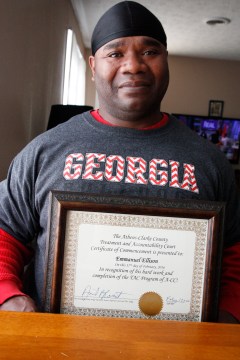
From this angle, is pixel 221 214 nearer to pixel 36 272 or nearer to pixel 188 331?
pixel 188 331

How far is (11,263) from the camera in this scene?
0.78 m

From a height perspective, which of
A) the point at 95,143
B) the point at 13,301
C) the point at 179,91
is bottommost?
the point at 13,301

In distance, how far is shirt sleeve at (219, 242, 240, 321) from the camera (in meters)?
0.76

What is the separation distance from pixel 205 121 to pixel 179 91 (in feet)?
2.10

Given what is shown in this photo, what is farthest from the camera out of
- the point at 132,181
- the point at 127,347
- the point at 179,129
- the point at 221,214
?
the point at 179,129

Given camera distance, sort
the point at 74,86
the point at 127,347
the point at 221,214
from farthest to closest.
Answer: the point at 74,86 → the point at 221,214 → the point at 127,347

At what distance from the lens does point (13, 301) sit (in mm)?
680

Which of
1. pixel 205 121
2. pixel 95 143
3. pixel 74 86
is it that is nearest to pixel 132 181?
pixel 95 143

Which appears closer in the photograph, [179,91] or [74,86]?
[74,86]

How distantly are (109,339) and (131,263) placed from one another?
0.18 metres

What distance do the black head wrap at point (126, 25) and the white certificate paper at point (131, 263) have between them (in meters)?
0.43

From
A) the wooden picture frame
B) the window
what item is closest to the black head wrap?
the window
